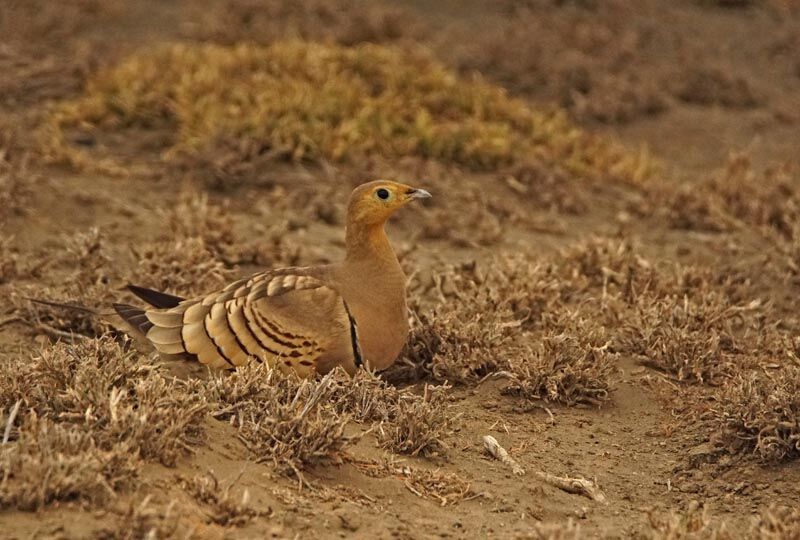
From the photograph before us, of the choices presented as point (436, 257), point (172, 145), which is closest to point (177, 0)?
point (172, 145)

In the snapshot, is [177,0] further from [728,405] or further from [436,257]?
[728,405]

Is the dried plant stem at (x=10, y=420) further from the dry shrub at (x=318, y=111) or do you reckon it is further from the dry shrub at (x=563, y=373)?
the dry shrub at (x=318, y=111)

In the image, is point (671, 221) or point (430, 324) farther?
point (671, 221)

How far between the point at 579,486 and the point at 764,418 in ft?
Answer: 2.78

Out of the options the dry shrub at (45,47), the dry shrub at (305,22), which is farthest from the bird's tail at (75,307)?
the dry shrub at (305,22)

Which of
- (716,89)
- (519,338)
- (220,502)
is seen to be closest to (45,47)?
(716,89)

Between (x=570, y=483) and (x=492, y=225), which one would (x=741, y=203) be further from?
(x=570, y=483)

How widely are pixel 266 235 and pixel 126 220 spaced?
38.5 inches

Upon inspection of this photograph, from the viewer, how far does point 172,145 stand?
9.31 metres

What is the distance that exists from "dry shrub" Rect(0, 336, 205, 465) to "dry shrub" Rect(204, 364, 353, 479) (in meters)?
0.19

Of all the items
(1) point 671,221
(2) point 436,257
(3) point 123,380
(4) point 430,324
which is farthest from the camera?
(1) point 671,221

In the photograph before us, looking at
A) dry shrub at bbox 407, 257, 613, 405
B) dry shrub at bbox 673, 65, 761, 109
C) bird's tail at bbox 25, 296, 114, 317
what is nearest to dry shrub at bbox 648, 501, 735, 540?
dry shrub at bbox 407, 257, 613, 405

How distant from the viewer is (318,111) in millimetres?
9180

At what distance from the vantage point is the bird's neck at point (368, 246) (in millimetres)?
5668
